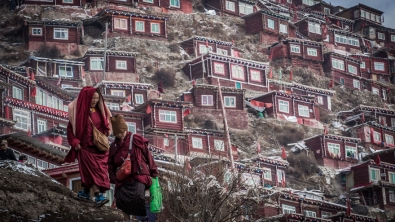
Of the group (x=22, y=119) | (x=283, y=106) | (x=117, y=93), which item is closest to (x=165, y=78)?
(x=117, y=93)

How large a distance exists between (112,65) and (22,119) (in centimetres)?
2052

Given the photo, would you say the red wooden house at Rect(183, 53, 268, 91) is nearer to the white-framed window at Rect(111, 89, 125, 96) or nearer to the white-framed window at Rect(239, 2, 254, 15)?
the white-framed window at Rect(111, 89, 125, 96)

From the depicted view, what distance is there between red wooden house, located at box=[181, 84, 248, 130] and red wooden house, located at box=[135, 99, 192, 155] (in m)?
6.34

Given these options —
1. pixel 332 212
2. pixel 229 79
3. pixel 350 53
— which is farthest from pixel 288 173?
pixel 350 53

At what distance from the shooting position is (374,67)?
105 m

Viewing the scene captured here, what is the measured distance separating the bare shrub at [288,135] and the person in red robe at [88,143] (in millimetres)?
A: 62058

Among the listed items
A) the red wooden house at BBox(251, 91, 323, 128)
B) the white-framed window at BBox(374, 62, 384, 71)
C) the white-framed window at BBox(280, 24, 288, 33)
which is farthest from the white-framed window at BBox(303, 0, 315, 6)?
the red wooden house at BBox(251, 91, 323, 128)

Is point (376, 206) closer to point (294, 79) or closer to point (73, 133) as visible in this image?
point (294, 79)

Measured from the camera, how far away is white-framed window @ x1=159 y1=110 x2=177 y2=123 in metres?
63.8

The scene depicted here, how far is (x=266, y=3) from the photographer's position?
112562mm

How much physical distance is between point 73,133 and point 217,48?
249ft

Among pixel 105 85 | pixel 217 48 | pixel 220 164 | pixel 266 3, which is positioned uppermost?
pixel 266 3

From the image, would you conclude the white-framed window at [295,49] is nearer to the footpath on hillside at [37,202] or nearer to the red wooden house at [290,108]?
the red wooden house at [290,108]

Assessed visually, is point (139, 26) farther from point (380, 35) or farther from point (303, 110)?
point (380, 35)
